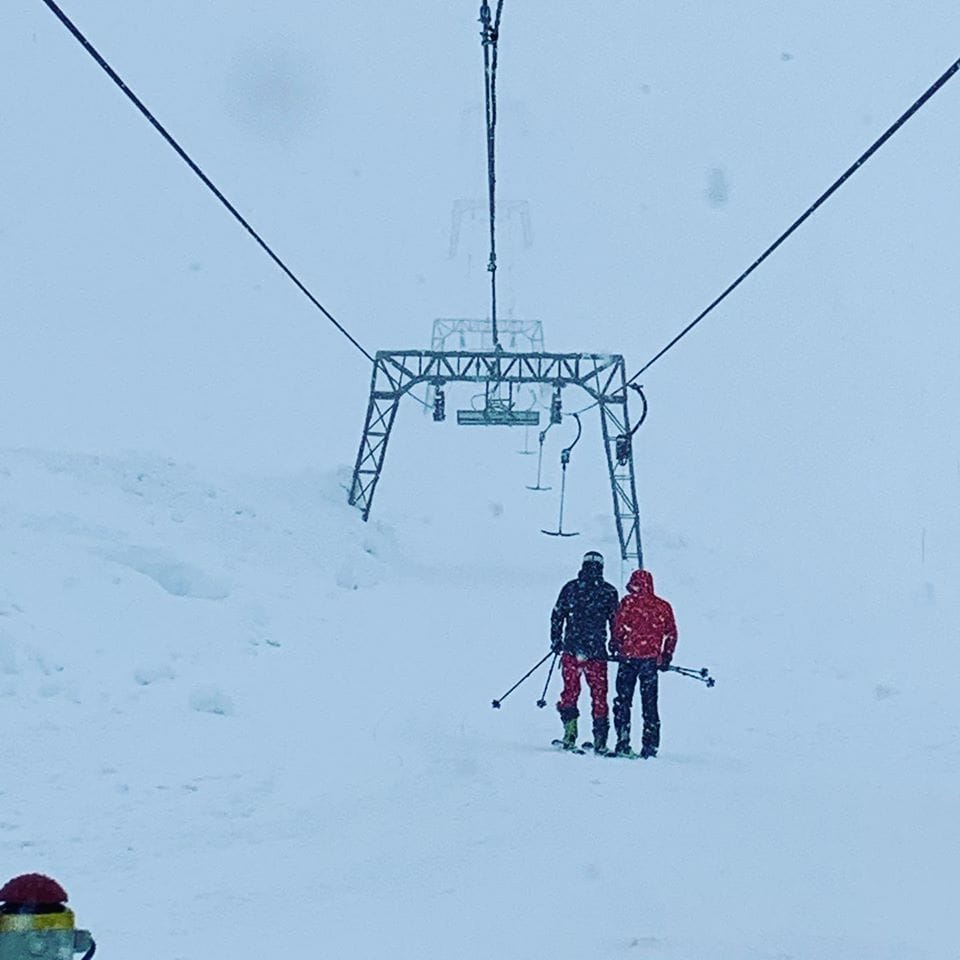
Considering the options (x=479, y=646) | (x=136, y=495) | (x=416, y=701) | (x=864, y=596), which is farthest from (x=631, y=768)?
(x=864, y=596)

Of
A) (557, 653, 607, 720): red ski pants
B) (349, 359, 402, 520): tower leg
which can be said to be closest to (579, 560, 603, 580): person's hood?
(557, 653, 607, 720): red ski pants

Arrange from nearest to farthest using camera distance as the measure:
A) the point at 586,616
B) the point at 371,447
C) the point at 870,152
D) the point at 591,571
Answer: the point at 870,152
the point at 586,616
the point at 591,571
the point at 371,447

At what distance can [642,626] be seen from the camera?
9305mm

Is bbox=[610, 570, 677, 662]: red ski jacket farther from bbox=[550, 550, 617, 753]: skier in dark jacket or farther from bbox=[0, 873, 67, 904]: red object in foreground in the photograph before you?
bbox=[0, 873, 67, 904]: red object in foreground

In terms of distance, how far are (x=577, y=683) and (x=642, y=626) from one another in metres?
0.71

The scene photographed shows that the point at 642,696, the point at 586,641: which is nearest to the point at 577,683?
the point at 586,641

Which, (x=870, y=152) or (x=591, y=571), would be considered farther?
(x=591, y=571)

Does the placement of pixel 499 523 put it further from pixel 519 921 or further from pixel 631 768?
pixel 519 921

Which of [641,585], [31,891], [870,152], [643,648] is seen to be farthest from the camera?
[641,585]

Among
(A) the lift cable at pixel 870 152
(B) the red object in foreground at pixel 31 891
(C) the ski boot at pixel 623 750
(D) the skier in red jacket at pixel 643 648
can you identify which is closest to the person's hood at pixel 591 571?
(D) the skier in red jacket at pixel 643 648

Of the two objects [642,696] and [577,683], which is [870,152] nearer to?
[642,696]

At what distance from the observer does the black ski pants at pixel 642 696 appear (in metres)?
9.32

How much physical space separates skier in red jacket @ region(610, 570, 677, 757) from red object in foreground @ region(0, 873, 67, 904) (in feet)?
23.5

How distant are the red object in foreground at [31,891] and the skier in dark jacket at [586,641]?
7.26 m
